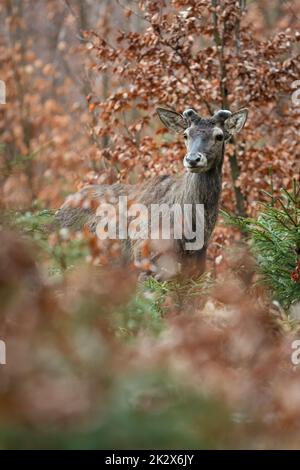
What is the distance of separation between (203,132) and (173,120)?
2.35 feet

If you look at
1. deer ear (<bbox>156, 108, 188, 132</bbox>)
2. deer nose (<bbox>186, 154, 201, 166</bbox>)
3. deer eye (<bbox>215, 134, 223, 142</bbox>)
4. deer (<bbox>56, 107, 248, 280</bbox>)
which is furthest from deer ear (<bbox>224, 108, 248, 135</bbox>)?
deer nose (<bbox>186, 154, 201, 166</bbox>)

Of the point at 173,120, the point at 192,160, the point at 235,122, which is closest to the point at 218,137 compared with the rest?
the point at 235,122

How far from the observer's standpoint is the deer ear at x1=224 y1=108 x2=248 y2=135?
9.09m

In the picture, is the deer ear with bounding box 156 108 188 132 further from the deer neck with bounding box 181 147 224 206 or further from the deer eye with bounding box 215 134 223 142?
the deer neck with bounding box 181 147 224 206

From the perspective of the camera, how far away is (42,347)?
3037 millimetres

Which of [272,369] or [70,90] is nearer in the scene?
[272,369]

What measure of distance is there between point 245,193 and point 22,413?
856 centimetres

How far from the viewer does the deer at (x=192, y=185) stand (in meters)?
8.46

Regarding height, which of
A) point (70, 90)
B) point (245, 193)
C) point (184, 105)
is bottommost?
point (245, 193)

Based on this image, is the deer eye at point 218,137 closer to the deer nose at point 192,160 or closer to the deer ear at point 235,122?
the deer ear at point 235,122

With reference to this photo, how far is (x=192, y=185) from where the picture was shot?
28.9 ft

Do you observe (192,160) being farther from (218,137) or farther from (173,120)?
(173,120)

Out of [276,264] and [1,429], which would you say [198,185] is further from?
[1,429]
